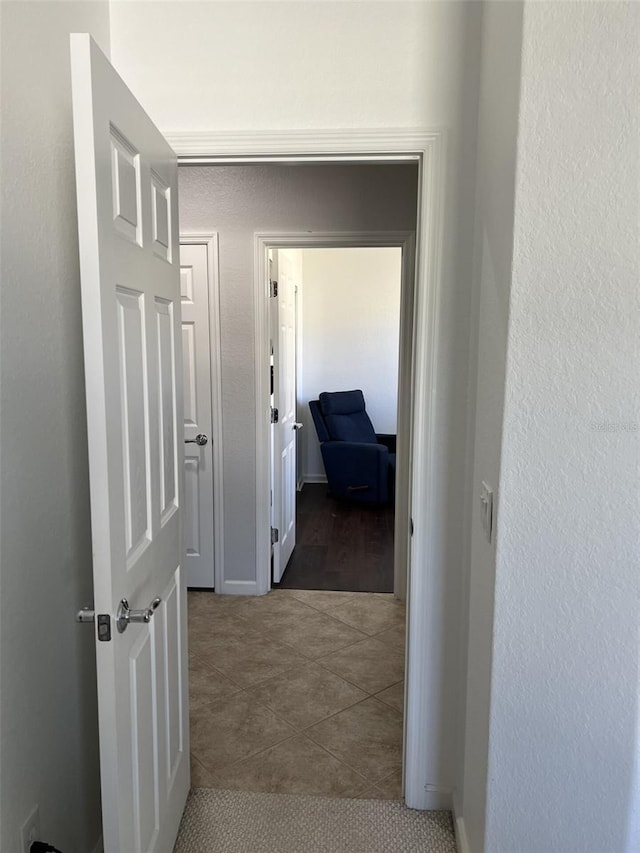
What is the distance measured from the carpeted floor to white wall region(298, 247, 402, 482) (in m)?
Answer: 4.25

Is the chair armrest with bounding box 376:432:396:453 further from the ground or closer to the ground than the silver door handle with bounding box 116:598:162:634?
closer to the ground

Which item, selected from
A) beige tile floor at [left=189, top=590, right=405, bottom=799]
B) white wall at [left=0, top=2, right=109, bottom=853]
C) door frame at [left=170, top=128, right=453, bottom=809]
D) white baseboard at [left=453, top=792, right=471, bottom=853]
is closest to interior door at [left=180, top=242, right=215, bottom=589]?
beige tile floor at [left=189, top=590, right=405, bottom=799]

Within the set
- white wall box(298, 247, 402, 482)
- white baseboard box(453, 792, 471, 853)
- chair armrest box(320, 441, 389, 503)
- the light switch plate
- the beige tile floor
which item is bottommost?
the beige tile floor

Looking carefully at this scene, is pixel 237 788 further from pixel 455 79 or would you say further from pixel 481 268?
pixel 455 79

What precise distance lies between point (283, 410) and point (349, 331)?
254 cm

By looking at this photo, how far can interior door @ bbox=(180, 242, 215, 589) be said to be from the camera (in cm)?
322

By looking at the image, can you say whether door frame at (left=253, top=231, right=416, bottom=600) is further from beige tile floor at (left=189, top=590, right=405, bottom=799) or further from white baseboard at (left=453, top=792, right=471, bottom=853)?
white baseboard at (left=453, top=792, right=471, bottom=853)

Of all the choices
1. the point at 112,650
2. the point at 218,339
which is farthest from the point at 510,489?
the point at 218,339

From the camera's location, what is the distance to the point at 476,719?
151 cm

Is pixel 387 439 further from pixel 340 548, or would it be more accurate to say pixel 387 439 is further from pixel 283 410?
pixel 283 410

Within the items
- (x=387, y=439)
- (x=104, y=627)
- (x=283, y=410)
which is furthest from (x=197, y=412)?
(x=387, y=439)

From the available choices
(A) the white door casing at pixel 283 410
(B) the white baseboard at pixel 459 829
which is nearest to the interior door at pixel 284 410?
(A) the white door casing at pixel 283 410

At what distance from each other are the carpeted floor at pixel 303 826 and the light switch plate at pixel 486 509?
40.8 inches

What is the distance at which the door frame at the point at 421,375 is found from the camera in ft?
5.49
